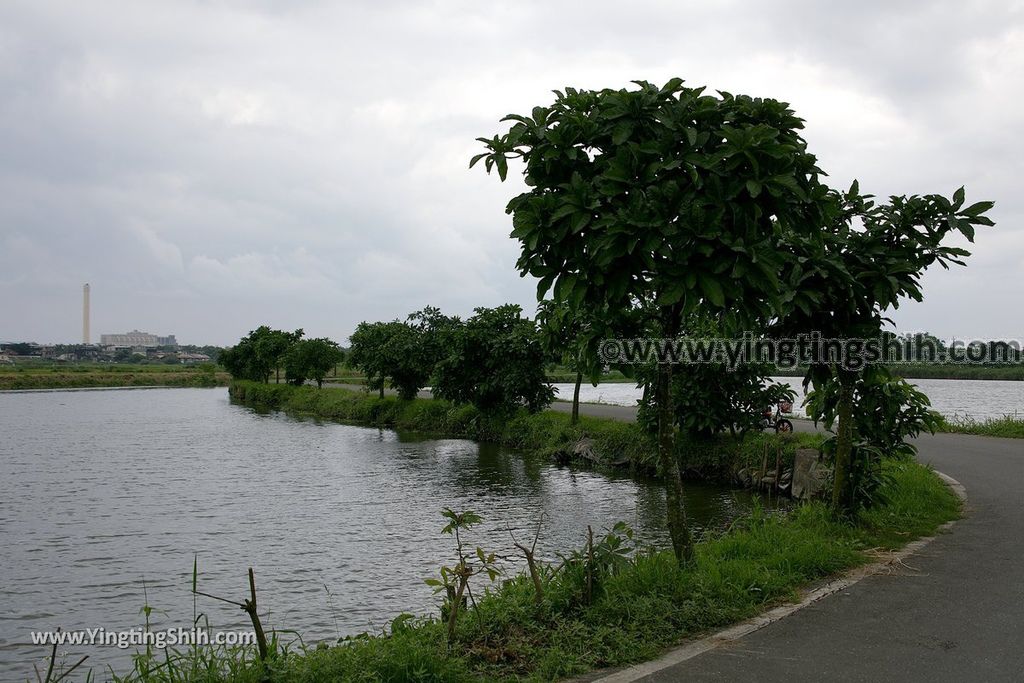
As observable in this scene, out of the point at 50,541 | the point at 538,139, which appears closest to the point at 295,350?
the point at 50,541

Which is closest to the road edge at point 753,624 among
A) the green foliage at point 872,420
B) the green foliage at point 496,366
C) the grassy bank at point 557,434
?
the green foliage at point 872,420

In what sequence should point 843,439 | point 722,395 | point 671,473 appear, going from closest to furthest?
point 671,473, point 843,439, point 722,395

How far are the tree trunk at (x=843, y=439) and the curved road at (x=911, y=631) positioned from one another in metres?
0.98

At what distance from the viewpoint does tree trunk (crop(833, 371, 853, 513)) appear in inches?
319

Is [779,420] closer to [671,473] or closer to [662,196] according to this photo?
[671,473]

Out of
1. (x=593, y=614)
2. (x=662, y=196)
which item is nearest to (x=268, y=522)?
(x=593, y=614)

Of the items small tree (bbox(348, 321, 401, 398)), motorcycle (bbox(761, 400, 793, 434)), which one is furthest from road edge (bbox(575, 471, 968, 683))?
small tree (bbox(348, 321, 401, 398))

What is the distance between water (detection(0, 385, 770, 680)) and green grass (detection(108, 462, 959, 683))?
2344 millimetres

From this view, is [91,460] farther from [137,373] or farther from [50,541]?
[137,373]

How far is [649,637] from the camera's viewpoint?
5.07 meters

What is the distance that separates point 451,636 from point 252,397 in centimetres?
5445

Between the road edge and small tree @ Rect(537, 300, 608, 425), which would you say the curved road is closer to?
the road edge

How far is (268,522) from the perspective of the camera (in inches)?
532

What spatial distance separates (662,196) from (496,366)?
743 inches
